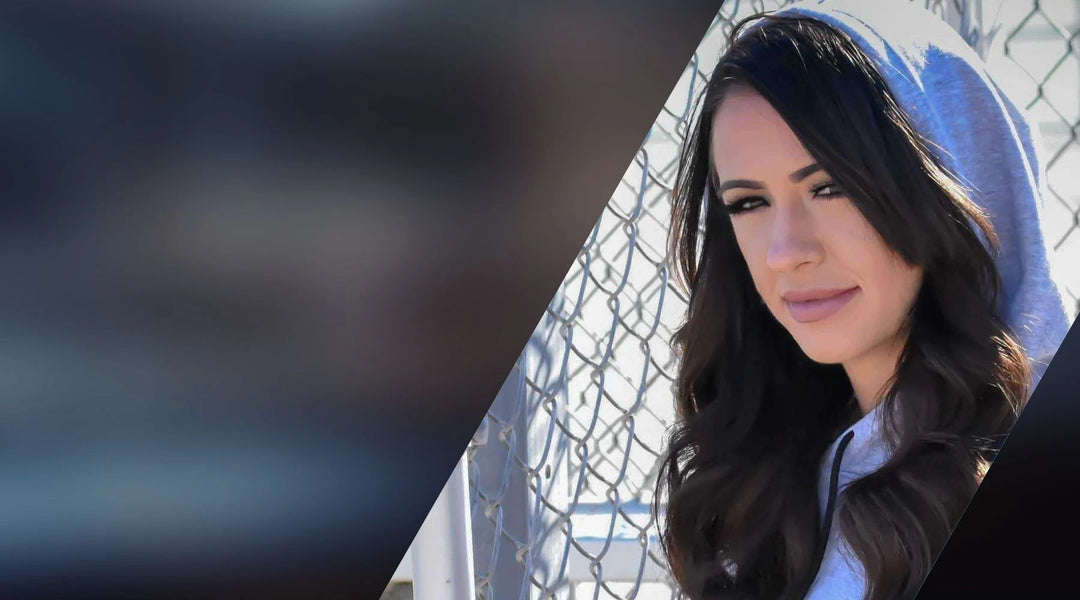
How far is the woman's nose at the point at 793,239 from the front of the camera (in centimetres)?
102

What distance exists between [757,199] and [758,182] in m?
0.02

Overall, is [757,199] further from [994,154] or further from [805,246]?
[994,154]

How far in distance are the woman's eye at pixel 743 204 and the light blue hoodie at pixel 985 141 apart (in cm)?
14

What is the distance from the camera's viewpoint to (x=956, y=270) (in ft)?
3.27

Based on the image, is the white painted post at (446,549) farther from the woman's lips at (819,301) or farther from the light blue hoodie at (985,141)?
the light blue hoodie at (985,141)

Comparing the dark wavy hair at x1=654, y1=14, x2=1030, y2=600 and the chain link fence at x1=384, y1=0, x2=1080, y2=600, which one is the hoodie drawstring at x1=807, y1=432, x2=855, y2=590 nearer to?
the dark wavy hair at x1=654, y1=14, x2=1030, y2=600

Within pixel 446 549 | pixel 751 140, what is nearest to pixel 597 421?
pixel 446 549

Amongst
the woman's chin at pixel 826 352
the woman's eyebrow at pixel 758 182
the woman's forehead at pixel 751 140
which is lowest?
the woman's chin at pixel 826 352

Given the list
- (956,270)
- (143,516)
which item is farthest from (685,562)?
(143,516)

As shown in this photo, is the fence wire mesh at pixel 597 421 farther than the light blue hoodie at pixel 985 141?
Yes

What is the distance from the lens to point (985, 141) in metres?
0.98

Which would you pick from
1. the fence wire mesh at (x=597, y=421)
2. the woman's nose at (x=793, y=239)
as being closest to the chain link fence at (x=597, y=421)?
the fence wire mesh at (x=597, y=421)

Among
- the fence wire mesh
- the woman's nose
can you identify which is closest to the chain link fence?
the fence wire mesh

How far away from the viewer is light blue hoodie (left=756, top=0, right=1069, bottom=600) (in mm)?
974
